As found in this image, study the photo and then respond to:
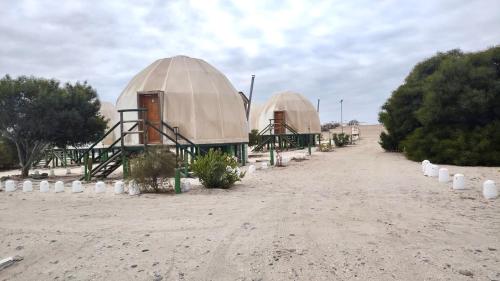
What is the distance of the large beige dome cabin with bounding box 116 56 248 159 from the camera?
16.8m

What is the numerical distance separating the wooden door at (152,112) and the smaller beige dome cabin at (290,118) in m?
19.2

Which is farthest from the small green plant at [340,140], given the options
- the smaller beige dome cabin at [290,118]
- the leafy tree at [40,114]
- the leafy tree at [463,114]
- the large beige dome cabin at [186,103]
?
the leafy tree at [40,114]

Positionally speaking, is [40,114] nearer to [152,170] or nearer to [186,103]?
[186,103]

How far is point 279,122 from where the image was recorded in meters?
36.6

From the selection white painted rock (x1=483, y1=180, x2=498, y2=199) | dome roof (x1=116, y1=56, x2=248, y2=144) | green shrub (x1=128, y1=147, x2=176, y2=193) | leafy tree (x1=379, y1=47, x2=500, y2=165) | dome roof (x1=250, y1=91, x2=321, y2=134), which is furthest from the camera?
dome roof (x1=250, y1=91, x2=321, y2=134)

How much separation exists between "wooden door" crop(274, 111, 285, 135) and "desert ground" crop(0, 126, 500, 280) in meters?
26.6

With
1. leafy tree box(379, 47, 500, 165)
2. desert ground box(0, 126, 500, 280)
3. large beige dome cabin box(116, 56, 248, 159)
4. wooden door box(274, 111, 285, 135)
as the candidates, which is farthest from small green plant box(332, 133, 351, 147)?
desert ground box(0, 126, 500, 280)

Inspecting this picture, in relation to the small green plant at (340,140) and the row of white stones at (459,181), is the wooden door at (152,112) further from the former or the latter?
the small green plant at (340,140)

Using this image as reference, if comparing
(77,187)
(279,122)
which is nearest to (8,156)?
(77,187)

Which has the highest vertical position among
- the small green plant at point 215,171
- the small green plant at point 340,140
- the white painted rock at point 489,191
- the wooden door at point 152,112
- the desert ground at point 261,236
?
the wooden door at point 152,112

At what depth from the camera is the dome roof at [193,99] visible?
1698 cm

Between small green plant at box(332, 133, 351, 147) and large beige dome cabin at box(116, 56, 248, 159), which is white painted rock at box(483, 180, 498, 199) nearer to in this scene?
large beige dome cabin at box(116, 56, 248, 159)

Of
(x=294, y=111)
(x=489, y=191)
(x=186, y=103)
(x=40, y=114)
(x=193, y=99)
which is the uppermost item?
(x=294, y=111)

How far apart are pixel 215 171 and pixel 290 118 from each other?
27013 millimetres
